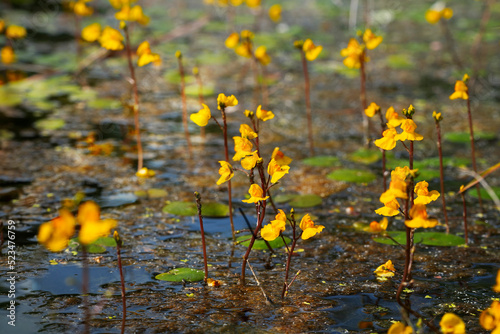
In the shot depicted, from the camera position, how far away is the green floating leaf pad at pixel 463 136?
2705 millimetres

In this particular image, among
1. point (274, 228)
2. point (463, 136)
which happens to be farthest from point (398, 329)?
point (463, 136)

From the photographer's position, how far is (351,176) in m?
2.28

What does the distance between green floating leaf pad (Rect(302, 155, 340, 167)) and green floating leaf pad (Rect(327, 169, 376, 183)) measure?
113 millimetres

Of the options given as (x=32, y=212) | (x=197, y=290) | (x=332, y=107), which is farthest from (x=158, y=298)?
(x=332, y=107)

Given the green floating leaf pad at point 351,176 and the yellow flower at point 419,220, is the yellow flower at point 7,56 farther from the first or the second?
the yellow flower at point 419,220

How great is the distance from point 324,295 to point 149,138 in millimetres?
1521

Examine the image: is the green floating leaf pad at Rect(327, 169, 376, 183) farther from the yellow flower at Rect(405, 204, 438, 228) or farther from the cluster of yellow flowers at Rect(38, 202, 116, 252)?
the cluster of yellow flowers at Rect(38, 202, 116, 252)

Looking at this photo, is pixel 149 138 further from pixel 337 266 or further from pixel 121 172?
pixel 337 266

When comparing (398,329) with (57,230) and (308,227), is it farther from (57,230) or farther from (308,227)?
(57,230)

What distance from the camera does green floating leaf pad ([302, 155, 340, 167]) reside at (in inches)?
96.1

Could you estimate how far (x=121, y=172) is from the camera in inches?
94.0

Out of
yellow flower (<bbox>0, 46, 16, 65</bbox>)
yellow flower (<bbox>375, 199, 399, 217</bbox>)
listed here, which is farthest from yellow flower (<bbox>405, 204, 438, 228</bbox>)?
yellow flower (<bbox>0, 46, 16, 65</bbox>)

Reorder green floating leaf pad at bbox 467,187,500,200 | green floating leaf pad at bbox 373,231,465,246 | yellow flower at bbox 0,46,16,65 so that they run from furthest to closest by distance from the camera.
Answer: yellow flower at bbox 0,46,16,65 < green floating leaf pad at bbox 467,187,500,200 < green floating leaf pad at bbox 373,231,465,246

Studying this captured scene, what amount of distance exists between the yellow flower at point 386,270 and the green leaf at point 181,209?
68cm
